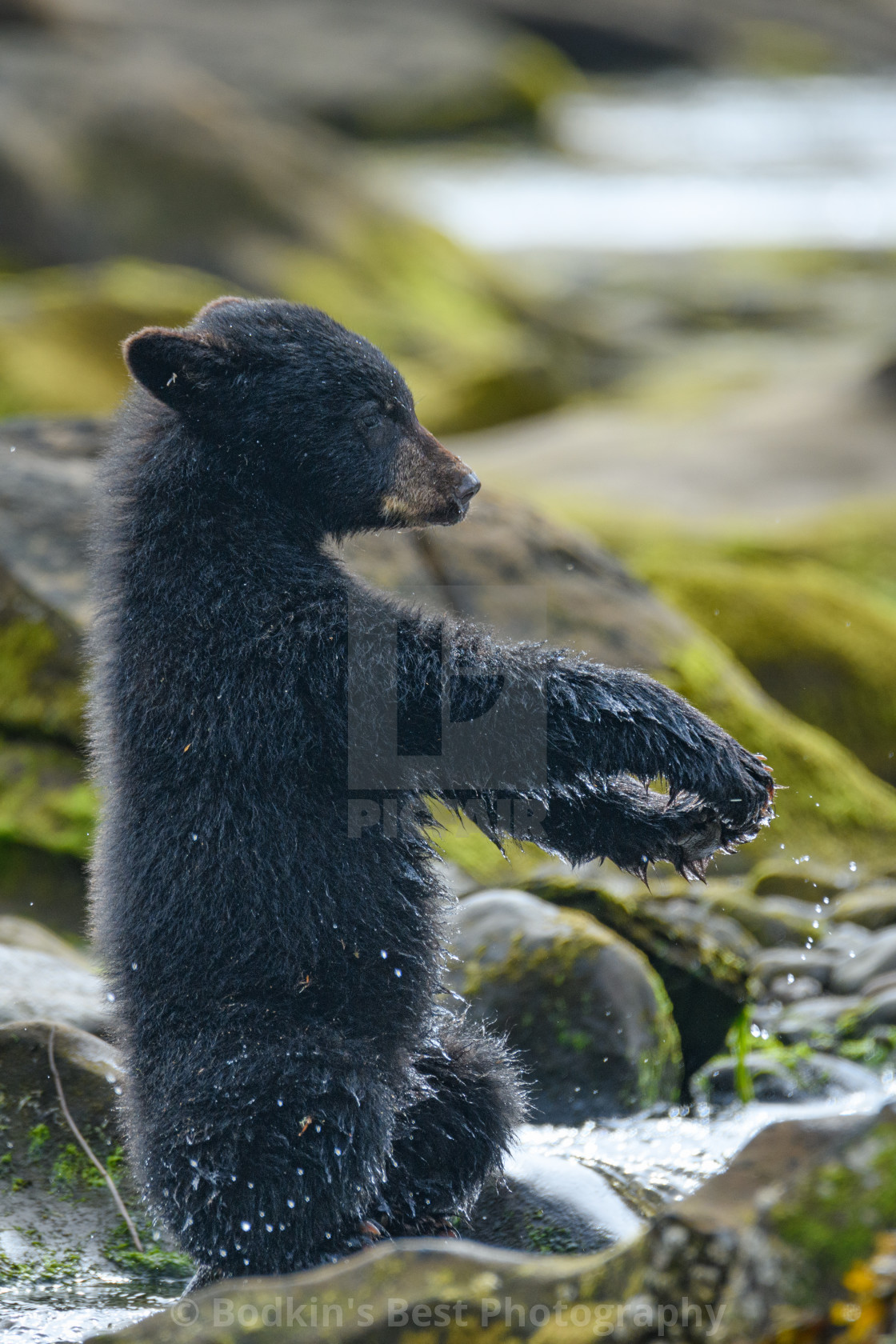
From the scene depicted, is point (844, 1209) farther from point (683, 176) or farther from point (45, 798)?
point (683, 176)

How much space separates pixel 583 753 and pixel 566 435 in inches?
409

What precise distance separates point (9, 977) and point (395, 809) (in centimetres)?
171

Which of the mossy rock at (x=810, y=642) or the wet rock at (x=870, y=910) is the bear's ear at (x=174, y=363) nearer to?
the wet rock at (x=870, y=910)

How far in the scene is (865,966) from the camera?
5.77 metres

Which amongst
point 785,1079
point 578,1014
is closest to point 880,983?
point 785,1079

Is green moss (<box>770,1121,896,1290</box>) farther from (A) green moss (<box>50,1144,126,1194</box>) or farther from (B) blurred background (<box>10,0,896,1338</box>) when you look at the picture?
(A) green moss (<box>50,1144,126,1194</box>)

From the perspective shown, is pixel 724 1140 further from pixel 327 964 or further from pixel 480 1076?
pixel 327 964

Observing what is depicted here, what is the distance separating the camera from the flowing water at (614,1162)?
3.54 meters

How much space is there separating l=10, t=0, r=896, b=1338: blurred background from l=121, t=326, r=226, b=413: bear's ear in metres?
1.82

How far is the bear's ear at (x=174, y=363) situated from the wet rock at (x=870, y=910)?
156 inches

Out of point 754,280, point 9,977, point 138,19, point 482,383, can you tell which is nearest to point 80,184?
point 482,383

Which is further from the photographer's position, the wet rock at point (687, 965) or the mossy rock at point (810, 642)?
the mossy rock at point (810, 642)

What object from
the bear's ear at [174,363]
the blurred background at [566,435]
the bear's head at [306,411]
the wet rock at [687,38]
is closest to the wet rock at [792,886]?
the blurred background at [566,435]

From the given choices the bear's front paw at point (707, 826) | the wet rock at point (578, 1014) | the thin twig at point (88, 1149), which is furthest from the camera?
the wet rock at point (578, 1014)
